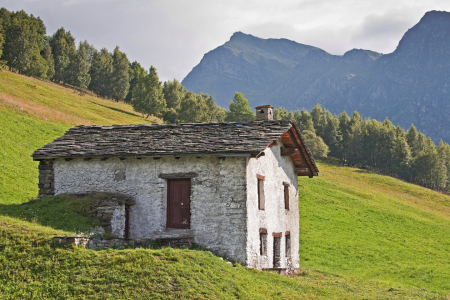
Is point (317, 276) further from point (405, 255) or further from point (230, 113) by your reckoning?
point (230, 113)

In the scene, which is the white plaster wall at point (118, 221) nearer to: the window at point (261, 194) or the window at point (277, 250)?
the window at point (261, 194)

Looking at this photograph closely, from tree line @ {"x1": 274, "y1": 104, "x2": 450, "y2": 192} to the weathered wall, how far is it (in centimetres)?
7623

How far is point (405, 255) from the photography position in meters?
32.4

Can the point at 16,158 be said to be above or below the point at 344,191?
above

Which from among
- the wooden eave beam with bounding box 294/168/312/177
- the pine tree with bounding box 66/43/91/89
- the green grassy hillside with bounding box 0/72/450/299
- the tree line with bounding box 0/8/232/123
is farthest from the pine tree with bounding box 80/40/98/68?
the wooden eave beam with bounding box 294/168/312/177

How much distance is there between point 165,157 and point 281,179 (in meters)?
6.47

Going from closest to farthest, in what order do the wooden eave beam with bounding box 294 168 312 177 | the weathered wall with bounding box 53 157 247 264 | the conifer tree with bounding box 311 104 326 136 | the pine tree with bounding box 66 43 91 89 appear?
the weathered wall with bounding box 53 157 247 264 < the wooden eave beam with bounding box 294 168 312 177 < the pine tree with bounding box 66 43 91 89 < the conifer tree with bounding box 311 104 326 136

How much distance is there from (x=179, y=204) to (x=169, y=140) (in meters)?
2.93

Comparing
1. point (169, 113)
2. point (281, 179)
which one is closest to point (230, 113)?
point (169, 113)

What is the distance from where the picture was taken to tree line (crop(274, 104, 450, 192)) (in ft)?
299

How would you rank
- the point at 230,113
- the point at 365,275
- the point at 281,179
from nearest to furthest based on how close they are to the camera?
the point at 281,179 → the point at 365,275 → the point at 230,113

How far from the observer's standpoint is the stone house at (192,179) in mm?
16516

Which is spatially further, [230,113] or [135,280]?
[230,113]

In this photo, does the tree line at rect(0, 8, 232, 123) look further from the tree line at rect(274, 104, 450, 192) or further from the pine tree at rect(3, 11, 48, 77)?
the tree line at rect(274, 104, 450, 192)
